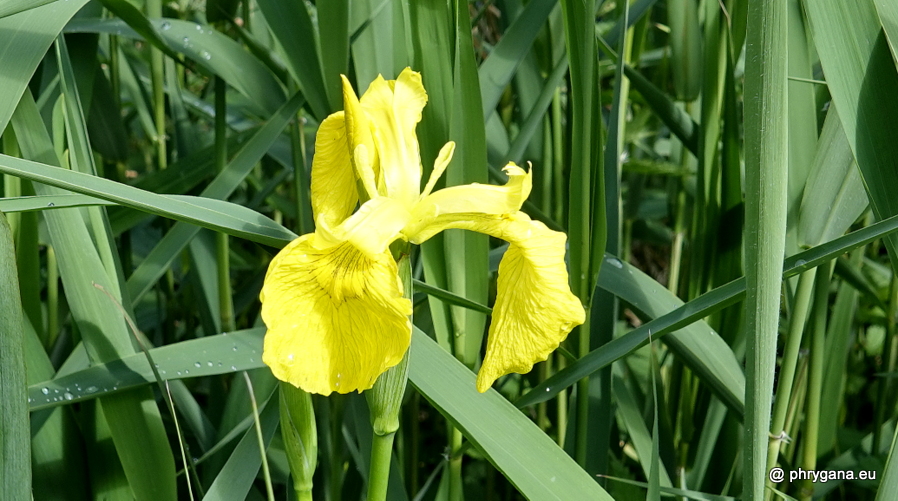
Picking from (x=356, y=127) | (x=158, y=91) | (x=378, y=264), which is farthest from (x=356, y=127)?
(x=158, y=91)

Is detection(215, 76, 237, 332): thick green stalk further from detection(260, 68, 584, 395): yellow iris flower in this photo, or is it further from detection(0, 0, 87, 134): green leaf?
detection(260, 68, 584, 395): yellow iris flower

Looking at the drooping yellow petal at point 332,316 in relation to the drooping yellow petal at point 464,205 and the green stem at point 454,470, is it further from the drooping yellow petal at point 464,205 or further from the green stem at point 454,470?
the green stem at point 454,470

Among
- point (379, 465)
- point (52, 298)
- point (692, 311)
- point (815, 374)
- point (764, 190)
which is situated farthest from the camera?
point (52, 298)

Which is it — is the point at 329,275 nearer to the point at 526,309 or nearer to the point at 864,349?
the point at 526,309

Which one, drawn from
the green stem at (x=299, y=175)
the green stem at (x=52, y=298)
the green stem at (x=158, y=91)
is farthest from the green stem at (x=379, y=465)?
the green stem at (x=158, y=91)

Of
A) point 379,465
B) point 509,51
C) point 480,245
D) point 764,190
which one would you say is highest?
point 509,51

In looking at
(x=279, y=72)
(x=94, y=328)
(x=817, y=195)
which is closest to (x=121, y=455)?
(x=94, y=328)

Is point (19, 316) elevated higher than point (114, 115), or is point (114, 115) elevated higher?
point (114, 115)

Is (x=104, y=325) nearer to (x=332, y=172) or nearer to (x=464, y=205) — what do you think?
(x=332, y=172)
